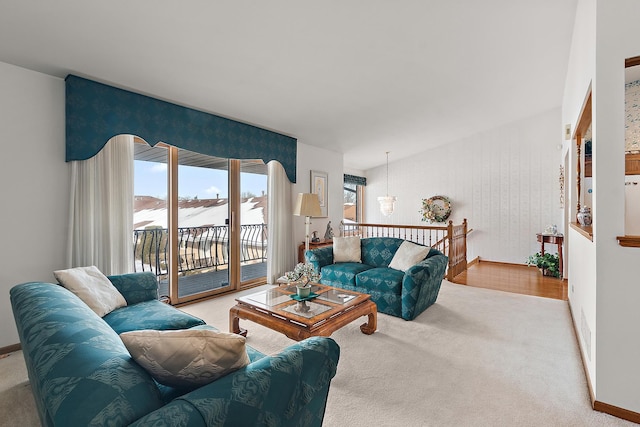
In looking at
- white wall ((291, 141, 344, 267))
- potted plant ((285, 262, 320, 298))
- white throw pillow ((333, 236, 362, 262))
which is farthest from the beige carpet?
white wall ((291, 141, 344, 267))

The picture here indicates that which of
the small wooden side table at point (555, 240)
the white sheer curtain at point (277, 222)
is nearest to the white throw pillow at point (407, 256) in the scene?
the white sheer curtain at point (277, 222)

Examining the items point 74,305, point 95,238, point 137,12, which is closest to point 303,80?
point 137,12

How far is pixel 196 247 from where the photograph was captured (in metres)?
4.38

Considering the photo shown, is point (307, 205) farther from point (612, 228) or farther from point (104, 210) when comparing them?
point (612, 228)

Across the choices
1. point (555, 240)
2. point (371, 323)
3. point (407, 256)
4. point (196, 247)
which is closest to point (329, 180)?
point (407, 256)

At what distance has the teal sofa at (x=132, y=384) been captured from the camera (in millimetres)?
886

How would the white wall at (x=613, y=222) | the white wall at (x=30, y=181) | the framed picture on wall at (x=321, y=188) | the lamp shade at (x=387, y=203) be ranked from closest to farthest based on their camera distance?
1. the white wall at (x=613, y=222)
2. the white wall at (x=30, y=181)
3. the framed picture on wall at (x=321, y=188)
4. the lamp shade at (x=387, y=203)

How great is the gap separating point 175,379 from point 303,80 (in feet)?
10.6

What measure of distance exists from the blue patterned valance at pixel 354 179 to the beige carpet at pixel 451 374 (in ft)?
15.4

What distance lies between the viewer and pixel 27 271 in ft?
9.10

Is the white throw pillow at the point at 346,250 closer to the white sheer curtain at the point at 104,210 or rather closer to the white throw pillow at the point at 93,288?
the white sheer curtain at the point at 104,210

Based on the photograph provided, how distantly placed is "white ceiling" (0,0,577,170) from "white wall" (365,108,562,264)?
1.81 meters

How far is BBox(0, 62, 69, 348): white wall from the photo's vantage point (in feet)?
8.74

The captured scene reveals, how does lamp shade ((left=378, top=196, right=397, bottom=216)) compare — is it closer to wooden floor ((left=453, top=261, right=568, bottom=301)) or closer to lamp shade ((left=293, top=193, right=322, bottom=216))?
wooden floor ((left=453, top=261, right=568, bottom=301))
